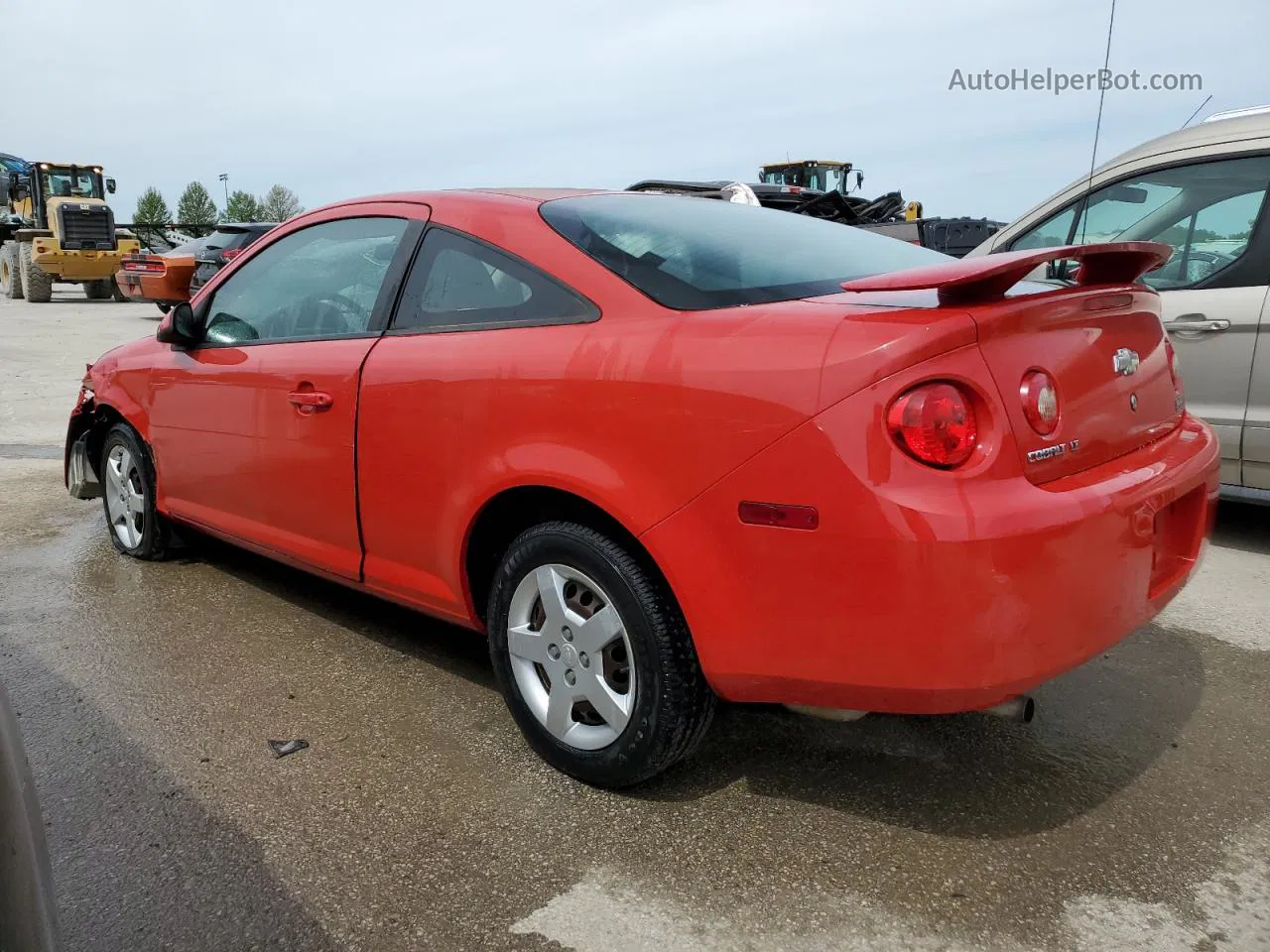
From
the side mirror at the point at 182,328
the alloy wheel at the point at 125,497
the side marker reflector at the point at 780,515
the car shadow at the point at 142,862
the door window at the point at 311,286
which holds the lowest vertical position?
the car shadow at the point at 142,862

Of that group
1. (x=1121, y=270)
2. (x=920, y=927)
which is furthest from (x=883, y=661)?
(x=1121, y=270)

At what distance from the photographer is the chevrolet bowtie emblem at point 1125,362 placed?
2.32 m

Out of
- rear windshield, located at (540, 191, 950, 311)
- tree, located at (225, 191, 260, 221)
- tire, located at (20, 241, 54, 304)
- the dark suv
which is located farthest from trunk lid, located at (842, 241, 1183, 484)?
tree, located at (225, 191, 260, 221)

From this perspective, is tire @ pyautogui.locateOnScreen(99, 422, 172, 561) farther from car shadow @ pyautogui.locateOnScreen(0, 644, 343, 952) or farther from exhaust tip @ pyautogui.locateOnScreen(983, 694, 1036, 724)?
exhaust tip @ pyautogui.locateOnScreen(983, 694, 1036, 724)

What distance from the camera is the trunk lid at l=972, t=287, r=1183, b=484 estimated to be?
6.68 ft

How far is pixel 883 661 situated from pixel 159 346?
326 cm

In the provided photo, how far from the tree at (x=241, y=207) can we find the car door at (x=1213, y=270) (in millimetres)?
88602

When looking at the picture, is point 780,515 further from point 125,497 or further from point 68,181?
point 68,181

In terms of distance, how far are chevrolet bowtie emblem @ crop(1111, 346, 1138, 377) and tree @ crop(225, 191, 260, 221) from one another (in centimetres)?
9044

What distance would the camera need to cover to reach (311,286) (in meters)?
3.44

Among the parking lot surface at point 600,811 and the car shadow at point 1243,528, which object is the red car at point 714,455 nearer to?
the parking lot surface at point 600,811

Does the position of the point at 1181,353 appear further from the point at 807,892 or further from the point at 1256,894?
the point at 807,892

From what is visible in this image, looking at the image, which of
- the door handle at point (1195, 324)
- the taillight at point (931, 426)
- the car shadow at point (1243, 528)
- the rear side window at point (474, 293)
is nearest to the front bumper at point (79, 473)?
the rear side window at point (474, 293)

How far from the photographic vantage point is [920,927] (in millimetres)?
2035
